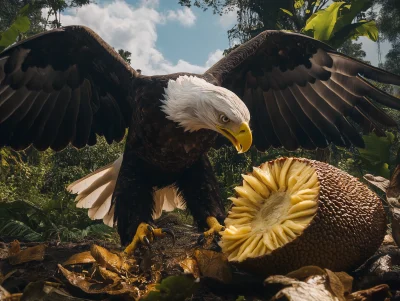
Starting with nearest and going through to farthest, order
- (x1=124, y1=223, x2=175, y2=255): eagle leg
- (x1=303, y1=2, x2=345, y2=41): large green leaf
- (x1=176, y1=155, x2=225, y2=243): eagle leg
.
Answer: (x1=124, y1=223, x2=175, y2=255): eagle leg
(x1=176, y1=155, x2=225, y2=243): eagle leg
(x1=303, y1=2, x2=345, y2=41): large green leaf

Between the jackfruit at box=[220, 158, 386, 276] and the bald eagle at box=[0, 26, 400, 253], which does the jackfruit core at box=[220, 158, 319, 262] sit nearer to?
the jackfruit at box=[220, 158, 386, 276]

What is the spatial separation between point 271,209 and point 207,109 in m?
0.96

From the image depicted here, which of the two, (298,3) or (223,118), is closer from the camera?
(223,118)

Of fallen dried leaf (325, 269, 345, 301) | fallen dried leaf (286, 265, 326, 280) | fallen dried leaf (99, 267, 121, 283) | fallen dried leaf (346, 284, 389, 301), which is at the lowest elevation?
fallen dried leaf (346, 284, 389, 301)

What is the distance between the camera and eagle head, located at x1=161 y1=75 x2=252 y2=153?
2.49 m

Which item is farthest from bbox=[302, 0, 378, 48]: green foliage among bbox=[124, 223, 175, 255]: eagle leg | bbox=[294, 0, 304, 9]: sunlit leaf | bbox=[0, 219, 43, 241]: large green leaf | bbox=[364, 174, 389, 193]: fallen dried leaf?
bbox=[364, 174, 389, 193]: fallen dried leaf

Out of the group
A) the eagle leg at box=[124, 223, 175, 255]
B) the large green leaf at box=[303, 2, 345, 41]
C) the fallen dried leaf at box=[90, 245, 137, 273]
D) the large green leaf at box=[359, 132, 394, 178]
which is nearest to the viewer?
the fallen dried leaf at box=[90, 245, 137, 273]

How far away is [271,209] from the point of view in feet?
5.92

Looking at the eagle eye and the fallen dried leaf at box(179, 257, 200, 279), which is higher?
the eagle eye

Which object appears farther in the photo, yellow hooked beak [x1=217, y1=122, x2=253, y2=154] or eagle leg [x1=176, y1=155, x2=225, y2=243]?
eagle leg [x1=176, y1=155, x2=225, y2=243]

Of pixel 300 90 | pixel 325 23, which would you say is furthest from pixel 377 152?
pixel 300 90

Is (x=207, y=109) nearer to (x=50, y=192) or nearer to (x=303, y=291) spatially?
(x=303, y=291)

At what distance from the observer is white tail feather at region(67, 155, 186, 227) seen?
4250 millimetres

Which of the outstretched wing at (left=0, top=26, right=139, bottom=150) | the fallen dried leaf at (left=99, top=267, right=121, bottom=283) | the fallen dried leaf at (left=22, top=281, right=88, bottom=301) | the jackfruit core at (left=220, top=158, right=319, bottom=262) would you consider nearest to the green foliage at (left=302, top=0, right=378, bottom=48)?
the outstretched wing at (left=0, top=26, right=139, bottom=150)
